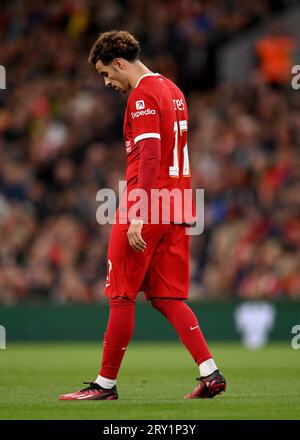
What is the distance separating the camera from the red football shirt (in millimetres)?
7496

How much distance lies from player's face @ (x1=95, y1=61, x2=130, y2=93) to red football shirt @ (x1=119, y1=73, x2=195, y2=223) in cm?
14

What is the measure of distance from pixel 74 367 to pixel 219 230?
5690 mm

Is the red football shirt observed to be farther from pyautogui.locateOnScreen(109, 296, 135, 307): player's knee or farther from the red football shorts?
pyautogui.locateOnScreen(109, 296, 135, 307): player's knee

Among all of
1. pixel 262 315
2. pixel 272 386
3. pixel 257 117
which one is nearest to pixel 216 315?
pixel 262 315

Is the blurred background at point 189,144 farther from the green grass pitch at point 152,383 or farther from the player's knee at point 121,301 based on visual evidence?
the player's knee at point 121,301

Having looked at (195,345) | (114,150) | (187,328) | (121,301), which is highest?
(114,150)

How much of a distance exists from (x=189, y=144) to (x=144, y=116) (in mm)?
10761

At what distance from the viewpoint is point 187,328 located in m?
7.59

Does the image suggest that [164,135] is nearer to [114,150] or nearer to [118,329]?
[118,329]

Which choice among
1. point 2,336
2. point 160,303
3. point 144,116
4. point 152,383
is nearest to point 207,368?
point 160,303

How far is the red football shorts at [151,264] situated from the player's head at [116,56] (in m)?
0.96

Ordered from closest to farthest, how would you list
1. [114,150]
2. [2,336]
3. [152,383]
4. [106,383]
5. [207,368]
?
[207,368], [106,383], [152,383], [2,336], [114,150]

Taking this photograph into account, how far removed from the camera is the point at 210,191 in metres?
17.2
